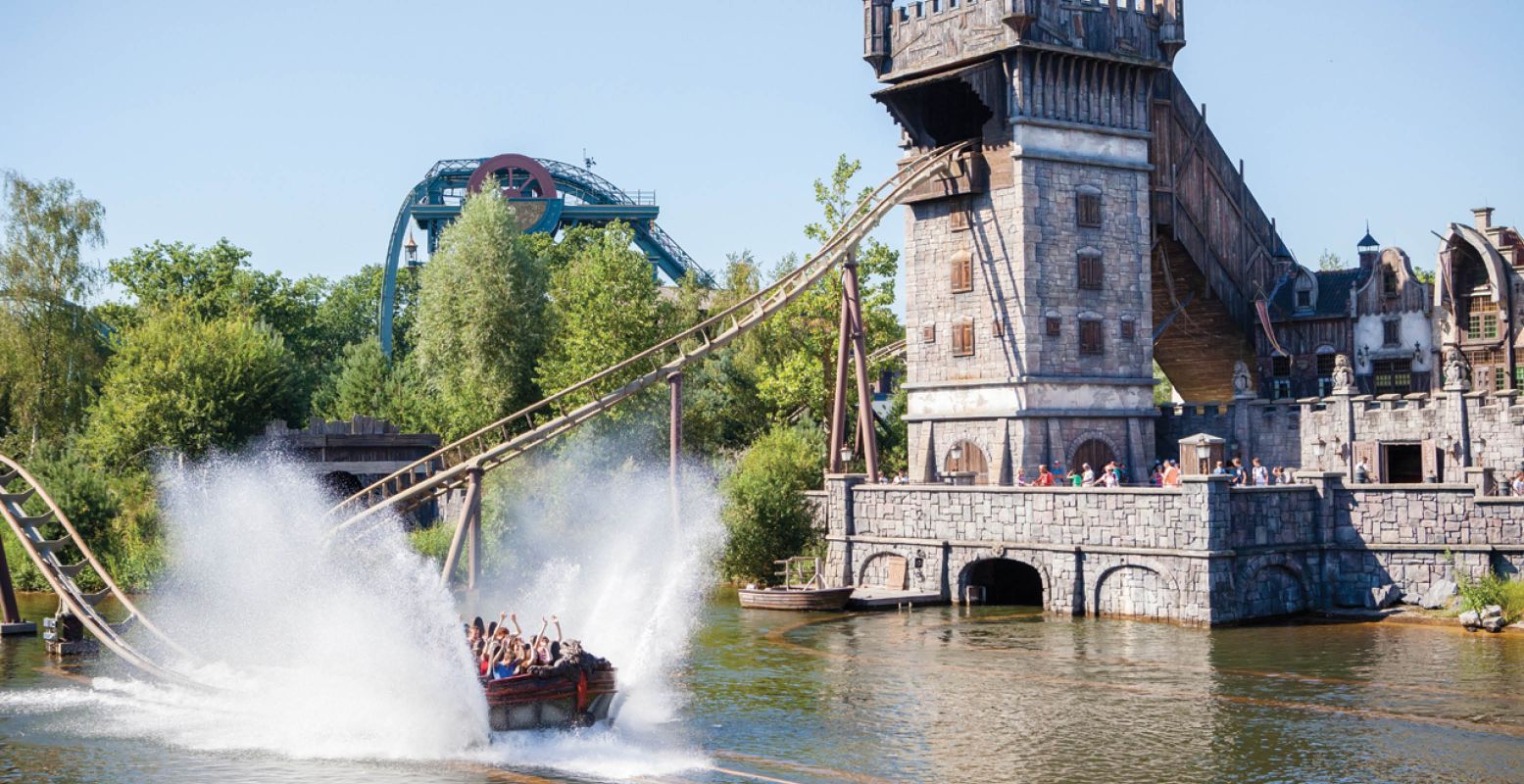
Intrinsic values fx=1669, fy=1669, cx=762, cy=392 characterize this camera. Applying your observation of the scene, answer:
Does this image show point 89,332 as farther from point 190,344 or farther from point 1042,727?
point 1042,727

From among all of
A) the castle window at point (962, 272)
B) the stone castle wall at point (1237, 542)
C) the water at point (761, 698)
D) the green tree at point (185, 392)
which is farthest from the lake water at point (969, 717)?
the green tree at point (185, 392)

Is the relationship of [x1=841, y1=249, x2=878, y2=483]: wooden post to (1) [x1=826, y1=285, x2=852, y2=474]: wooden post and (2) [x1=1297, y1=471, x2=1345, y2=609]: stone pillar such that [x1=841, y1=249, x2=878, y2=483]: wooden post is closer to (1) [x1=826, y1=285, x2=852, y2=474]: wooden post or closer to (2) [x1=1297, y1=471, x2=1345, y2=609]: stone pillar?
(1) [x1=826, y1=285, x2=852, y2=474]: wooden post

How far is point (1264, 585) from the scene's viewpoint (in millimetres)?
38594

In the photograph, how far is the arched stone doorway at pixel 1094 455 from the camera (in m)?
45.6

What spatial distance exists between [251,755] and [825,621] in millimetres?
17015

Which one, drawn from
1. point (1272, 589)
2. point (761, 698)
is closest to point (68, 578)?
point (761, 698)

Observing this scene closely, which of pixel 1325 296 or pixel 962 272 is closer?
pixel 962 272

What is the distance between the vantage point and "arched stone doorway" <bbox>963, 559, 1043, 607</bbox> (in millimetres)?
42500

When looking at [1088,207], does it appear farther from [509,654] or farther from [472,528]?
[509,654]

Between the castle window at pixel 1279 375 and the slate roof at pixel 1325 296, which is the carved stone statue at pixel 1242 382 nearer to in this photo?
the castle window at pixel 1279 375

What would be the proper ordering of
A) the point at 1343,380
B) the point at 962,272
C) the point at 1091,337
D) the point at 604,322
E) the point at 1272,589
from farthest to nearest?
the point at 604,322
the point at 962,272
the point at 1091,337
the point at 1343,380
the point at 1272,589

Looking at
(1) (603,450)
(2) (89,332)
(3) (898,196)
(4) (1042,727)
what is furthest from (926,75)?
(2) (89,332)

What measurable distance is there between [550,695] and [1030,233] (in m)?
23.8

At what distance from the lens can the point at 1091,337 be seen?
45781mm
